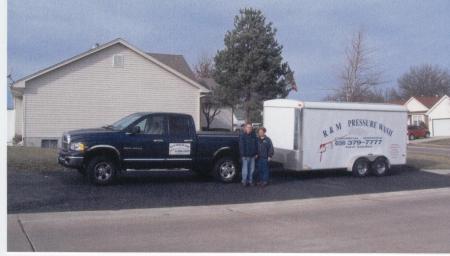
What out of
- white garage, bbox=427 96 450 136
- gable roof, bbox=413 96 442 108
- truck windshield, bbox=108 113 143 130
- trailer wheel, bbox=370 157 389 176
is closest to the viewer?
truck windshield, bbox=108 113 143 130

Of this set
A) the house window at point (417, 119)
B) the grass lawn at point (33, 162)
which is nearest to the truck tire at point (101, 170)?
the grass lawn at point (33, 162)

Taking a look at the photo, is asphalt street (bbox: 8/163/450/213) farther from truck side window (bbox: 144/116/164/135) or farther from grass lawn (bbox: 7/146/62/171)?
truck side window (bbox: 144/116/164/135)

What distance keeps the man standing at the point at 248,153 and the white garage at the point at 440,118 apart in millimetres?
57144

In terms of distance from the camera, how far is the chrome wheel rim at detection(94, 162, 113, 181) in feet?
48.0

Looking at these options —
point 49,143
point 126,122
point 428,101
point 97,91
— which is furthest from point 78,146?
point 428,101

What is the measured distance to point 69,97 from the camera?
29391 millimetres

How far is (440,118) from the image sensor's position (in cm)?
6912

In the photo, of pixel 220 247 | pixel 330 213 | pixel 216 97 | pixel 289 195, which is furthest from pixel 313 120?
pixel 216 97

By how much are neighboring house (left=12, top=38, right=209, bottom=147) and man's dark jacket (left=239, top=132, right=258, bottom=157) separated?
50.5ft

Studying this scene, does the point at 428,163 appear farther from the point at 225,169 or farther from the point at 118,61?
the point at 118,61

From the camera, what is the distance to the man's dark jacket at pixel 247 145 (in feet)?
52.5

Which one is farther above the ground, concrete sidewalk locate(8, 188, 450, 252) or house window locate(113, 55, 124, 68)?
house window locate(113, 55, 124, 68)

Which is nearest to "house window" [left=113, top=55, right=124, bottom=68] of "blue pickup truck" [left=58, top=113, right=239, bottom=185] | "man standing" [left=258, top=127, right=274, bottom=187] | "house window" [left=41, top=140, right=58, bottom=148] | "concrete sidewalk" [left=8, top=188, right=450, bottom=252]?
"house window" [left=41, top=140, right=58, bottom=148]

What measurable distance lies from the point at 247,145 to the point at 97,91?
52.3 feet
